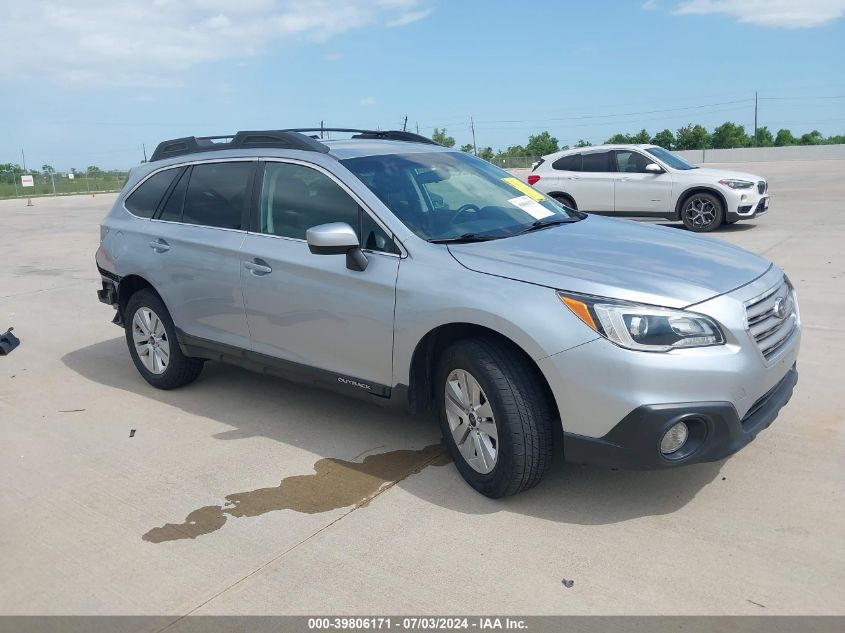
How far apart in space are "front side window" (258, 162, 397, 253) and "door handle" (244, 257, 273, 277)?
0.64ft

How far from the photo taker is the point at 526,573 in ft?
10.6

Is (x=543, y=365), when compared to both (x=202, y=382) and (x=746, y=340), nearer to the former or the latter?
(x=746, y=340)

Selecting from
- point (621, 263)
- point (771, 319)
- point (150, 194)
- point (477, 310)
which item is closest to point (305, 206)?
point (477, 310)

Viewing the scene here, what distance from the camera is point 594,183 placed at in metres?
14.2

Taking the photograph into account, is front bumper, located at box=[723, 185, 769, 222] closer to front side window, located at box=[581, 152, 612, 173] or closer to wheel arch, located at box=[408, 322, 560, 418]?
front side window, located at box=[581, 152, 612, 173]

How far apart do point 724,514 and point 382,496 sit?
5.35 ft

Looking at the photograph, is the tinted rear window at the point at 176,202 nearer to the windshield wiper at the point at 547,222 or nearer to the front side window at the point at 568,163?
the windshield wiper at the point at 547,222

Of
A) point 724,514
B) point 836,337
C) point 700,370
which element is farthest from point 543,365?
point 836,337

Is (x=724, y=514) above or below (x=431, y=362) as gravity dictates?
below

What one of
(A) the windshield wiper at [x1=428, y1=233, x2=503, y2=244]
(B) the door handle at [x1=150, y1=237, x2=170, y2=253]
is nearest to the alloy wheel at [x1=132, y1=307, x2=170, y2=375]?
(B) the door handle at [x1=150, y1=237, x2=170, y2=253]

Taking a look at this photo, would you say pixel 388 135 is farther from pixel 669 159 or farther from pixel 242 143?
pixel 669 159

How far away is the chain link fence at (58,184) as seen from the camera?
46188 mm

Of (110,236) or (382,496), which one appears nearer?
(382,496)

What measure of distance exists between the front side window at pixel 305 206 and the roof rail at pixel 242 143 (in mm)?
149
